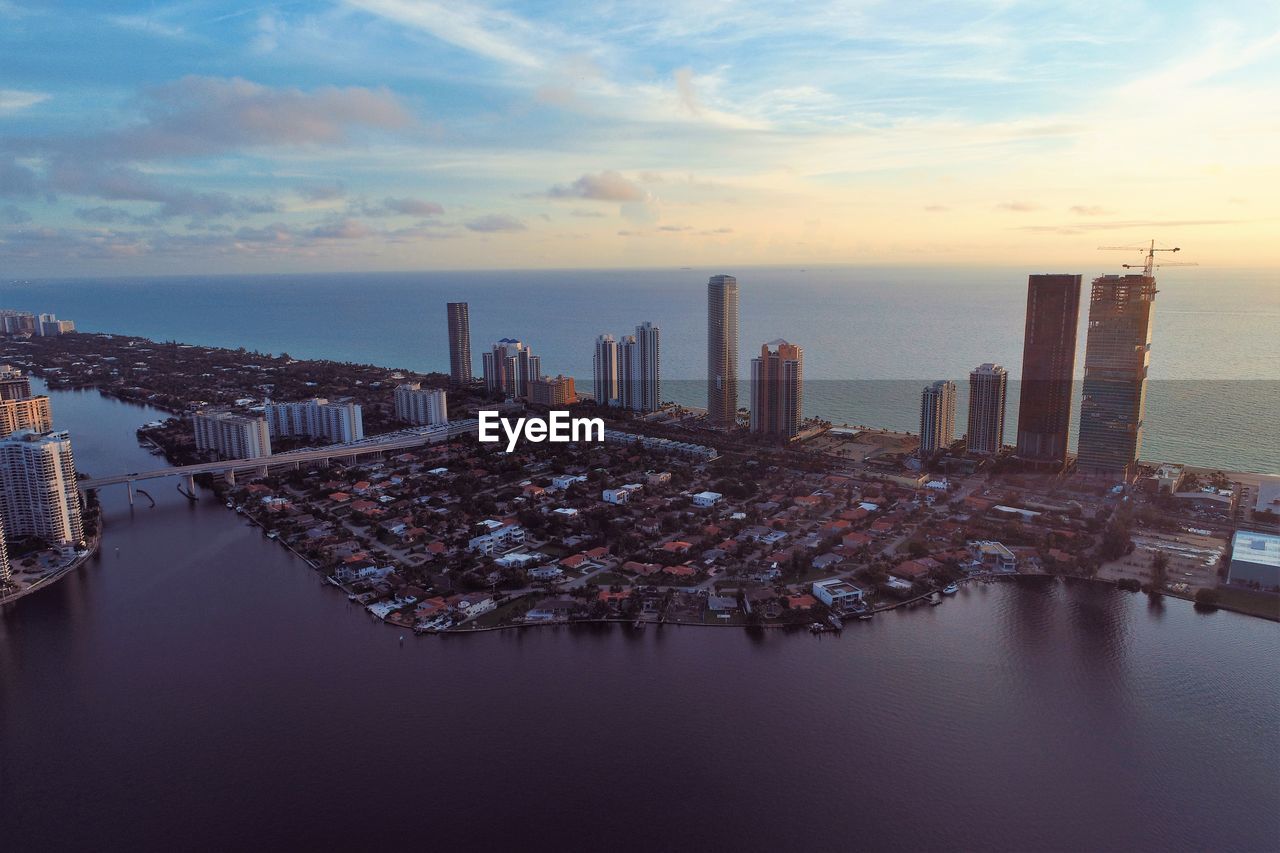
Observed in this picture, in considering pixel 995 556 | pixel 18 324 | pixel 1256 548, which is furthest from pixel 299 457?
pixel 18 324

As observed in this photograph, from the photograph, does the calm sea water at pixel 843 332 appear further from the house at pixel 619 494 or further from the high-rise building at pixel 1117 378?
the house at pixel 619 494

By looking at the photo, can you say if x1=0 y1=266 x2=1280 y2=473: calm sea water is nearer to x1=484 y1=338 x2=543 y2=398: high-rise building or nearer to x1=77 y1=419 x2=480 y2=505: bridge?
x1=484 y1=338 x2=543 y2=398: high-rise building

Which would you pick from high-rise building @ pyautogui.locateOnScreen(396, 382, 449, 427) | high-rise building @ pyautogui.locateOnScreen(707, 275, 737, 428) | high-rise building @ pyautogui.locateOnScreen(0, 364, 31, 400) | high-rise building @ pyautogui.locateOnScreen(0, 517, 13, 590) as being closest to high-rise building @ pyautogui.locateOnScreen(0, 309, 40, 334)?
high-rise building @ pyautogui.locateOnScreen(0, 364, 31, 400)

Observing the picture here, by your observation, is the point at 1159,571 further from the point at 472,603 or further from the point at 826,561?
the point at 472,603

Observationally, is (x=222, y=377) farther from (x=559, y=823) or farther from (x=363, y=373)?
(x=559, y=823)

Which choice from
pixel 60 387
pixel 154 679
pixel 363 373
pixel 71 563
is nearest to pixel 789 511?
pixel 154 679

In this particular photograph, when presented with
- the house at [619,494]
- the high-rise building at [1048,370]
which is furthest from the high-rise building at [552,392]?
the high-rise building at [1048,370]
